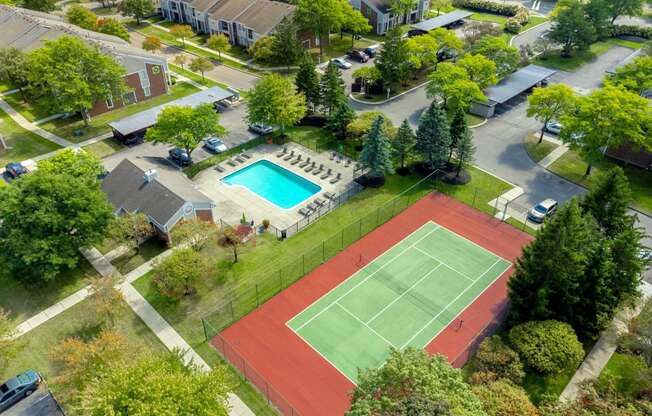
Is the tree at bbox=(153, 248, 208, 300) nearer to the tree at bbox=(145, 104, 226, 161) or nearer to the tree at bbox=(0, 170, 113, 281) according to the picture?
the tree at bbox=(0, 170, 113, 281)

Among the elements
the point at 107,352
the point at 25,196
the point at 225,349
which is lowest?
the point at 225,349

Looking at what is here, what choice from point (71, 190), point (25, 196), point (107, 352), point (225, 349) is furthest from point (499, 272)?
point (25, 196)

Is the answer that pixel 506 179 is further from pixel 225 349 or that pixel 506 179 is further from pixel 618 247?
pixel 225 349

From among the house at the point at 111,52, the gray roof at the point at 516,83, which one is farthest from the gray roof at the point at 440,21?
the house at the point at 111,52

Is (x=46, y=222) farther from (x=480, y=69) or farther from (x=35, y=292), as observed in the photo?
(x=480, y=69)

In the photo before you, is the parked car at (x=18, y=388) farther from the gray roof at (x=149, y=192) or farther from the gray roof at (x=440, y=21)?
the gray roof at (x=440, y=21)

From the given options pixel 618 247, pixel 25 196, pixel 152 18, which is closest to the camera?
pixel 618 247

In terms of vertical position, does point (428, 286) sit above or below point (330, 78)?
below
